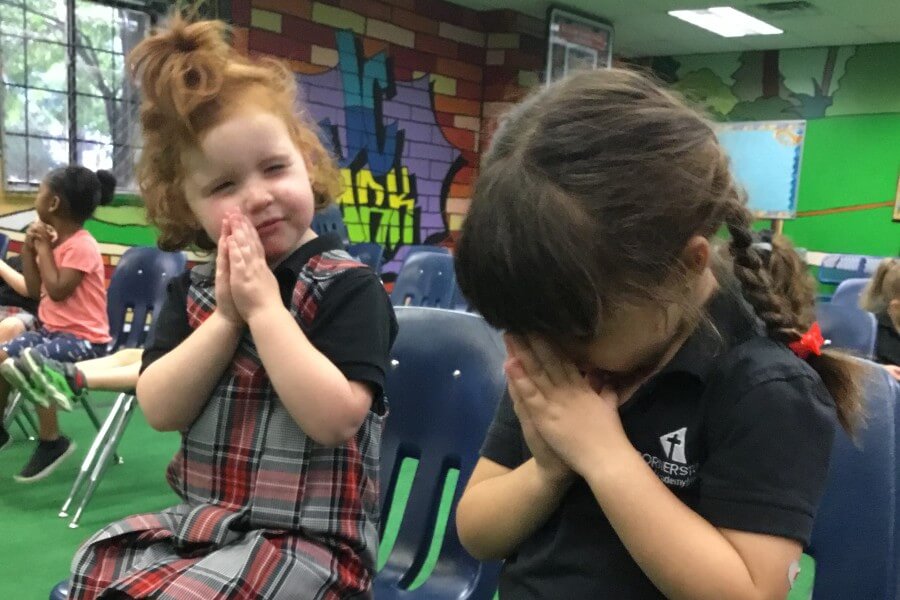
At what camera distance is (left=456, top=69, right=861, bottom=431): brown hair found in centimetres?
64

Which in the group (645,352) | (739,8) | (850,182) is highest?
(739,8)

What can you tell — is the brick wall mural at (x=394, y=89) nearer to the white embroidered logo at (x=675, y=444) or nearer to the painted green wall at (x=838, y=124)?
the painted green wall at (x=838, y=124)

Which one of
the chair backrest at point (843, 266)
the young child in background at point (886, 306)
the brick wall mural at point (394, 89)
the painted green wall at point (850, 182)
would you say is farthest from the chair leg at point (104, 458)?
the chair backrest at point (843, 266)

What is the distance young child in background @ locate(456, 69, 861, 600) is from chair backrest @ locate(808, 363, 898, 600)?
136mm

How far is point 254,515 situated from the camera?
38.7 inches

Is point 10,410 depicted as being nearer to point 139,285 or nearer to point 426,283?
point 139,285

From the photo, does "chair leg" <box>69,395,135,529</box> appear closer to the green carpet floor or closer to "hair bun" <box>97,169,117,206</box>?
the green carpet floor

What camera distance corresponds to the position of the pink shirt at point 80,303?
9.59 feet

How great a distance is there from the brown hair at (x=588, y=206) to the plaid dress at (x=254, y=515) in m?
0.41

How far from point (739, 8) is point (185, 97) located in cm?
573

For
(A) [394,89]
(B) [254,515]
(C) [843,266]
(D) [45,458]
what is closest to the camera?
(B) [254,515]

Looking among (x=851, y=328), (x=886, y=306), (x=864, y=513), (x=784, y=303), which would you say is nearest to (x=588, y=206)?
(x=784, y=303)

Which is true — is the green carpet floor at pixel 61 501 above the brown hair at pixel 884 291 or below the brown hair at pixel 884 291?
below

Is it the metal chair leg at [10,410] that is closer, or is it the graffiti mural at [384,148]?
the metal chair leg at [10,410]
